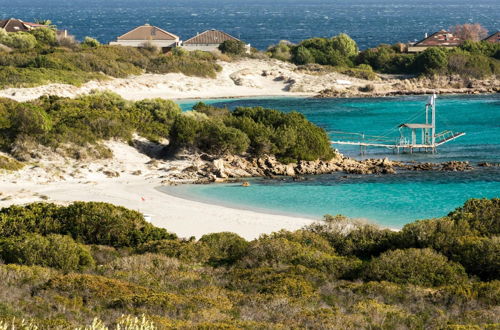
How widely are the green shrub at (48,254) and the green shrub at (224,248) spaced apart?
3095mm

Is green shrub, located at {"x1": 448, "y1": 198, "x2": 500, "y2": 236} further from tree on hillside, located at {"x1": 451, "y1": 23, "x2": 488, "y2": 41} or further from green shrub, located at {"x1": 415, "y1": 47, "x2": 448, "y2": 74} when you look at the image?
tree on hillside, located at {"x1": 451, "y1": 23, "x2": 488, "y2": 41}

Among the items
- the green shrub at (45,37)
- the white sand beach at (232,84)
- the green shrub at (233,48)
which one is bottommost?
the white sand beach at (232,84)

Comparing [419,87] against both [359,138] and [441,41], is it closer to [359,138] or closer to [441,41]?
[441,41]

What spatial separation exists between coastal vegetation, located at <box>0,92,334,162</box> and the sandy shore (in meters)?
1.15

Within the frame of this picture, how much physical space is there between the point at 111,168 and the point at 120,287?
18726mm

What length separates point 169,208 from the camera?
27250 mm

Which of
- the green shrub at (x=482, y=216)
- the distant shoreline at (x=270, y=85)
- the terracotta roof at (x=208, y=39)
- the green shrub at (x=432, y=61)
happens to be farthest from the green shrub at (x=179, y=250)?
the terracotta roof at (x=208, y=39)

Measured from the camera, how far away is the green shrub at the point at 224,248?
64.4ft

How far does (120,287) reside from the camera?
593 inches

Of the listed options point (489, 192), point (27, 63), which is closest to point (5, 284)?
point (489, 192)

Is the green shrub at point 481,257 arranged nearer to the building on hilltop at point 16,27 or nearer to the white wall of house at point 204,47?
the white wall of house at point 204,47

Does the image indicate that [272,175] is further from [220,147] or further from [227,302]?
[227,302]

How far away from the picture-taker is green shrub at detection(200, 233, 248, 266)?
19.6 meters

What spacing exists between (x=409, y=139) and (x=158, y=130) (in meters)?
15.5
